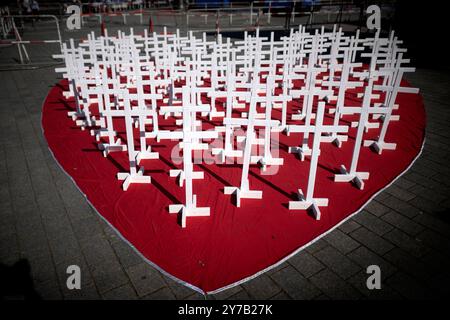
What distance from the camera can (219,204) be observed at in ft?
16.2

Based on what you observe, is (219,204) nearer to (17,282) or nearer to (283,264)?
(283,264)

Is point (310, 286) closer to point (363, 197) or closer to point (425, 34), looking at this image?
point (363, 197)

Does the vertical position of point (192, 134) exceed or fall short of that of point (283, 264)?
it exceeds it

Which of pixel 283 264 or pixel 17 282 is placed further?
pixel 283 264

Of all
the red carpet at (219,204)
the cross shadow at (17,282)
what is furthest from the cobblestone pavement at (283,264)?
the red carpet at (219,204)

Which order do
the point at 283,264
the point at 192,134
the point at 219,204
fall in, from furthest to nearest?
the point at 219,204, the point at 192,134, the point at 283,264

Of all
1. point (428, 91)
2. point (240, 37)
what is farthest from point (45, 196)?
point (240, 37)

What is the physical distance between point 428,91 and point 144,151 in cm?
973

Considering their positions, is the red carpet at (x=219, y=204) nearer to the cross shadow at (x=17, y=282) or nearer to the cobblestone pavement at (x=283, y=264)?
the cobblestone pavement at (x=283, y=264)

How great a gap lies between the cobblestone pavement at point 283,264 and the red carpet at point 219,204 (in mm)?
185

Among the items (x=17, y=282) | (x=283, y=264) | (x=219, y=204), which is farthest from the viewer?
(x=219, y=204)

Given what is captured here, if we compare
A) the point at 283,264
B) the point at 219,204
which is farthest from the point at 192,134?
the point at 283,264

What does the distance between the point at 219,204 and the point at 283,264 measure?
1.46 meters
